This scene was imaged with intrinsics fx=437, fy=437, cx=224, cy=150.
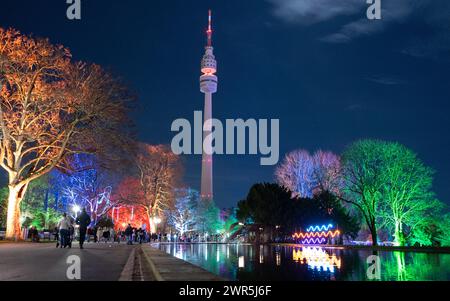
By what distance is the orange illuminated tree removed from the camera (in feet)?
100

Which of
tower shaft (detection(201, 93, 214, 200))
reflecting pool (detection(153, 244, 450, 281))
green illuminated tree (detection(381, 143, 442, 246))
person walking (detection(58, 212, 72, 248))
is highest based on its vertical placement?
tower shaft (detection(201, 93, 214, 200))

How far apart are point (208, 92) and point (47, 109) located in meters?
158

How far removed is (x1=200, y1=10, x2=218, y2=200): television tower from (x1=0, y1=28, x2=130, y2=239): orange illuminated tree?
133049 millimetres

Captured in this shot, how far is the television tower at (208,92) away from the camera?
6649 inches

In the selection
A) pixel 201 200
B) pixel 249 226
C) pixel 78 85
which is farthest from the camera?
pixel 201 200

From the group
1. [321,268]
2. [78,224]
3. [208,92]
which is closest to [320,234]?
Answer: [78,224]

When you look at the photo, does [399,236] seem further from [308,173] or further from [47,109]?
[47,109]

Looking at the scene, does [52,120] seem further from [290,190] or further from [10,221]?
[290,190]

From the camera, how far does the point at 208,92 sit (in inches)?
7387

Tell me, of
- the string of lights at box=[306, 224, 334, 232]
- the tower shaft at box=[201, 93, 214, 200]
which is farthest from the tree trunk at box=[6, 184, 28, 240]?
the tower shaft at box=[201, 93, 214, 200]

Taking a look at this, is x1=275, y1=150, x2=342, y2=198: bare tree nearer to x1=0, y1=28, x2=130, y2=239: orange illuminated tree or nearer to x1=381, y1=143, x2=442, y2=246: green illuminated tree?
x1=381, y1=143, x2=442, y2=246: green illuminated tree
